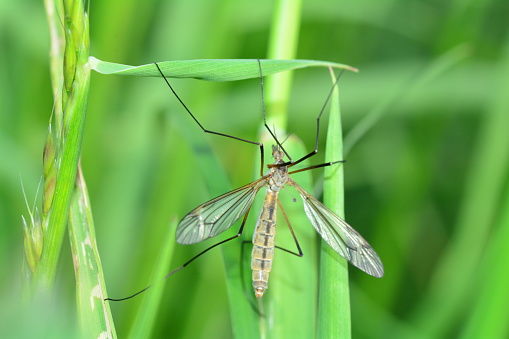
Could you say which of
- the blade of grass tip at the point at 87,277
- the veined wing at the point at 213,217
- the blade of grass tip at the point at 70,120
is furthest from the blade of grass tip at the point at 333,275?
the blade of grass tip at the point at 70,120

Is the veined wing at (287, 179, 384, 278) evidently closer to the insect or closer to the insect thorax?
the insect

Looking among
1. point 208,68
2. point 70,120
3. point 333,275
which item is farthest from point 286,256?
point 70,120

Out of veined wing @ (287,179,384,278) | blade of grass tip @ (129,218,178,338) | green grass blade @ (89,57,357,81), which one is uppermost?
green grass blade @ (89,57,357,81)

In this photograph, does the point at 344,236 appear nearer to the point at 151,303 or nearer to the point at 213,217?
the point at 213,217

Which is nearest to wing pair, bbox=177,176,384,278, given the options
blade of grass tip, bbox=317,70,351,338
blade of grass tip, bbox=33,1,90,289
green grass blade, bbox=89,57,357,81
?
blade of grass tip, bbox=317,70,351,338

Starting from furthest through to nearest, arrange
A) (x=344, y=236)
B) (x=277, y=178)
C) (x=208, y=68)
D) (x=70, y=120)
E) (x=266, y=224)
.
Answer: (x=277, y=178), (x=266, y=224), (x=344, y=236), (x=208, y=68), (x=70, y=120)

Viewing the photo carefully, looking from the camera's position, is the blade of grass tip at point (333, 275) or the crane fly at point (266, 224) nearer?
the blade of grass tip at point (333, 275)

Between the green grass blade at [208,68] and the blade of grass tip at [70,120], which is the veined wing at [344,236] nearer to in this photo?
the green grass blade at [208,68]
